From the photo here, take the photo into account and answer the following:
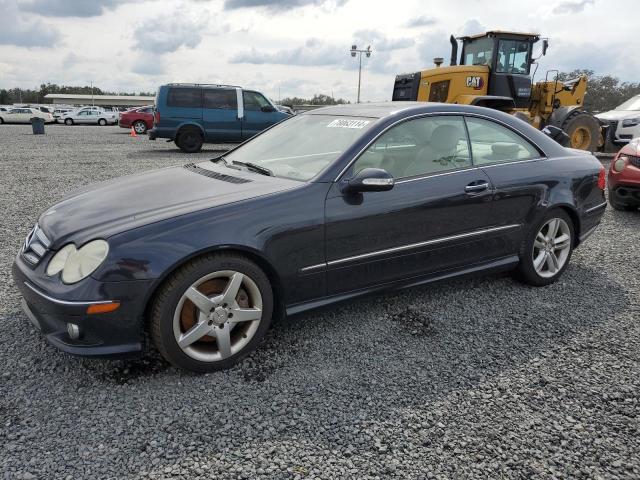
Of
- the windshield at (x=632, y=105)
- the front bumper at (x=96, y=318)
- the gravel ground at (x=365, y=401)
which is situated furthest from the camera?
the windshield at (x=632, y=105)

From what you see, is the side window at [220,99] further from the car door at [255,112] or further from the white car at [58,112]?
the white car at [58,112]

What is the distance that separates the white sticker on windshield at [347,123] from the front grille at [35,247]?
2010mm

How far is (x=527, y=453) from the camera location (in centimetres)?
224

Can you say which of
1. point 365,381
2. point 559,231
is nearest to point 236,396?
point 365,381

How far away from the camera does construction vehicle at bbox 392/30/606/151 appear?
11297mm

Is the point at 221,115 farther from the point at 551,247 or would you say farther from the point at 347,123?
the point at 551,247

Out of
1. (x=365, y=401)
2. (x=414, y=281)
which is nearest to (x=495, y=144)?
(x=414, y=281)

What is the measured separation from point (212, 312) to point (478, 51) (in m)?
11.1

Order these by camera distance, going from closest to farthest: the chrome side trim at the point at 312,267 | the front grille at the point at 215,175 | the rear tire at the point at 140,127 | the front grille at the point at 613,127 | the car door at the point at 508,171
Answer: the chrome side trim at the point at 312,267, the front grille at the point at 215,175, the car door at the point at 508,171, the front grille at the point at 613,127, the rear tire at the point at 140,127

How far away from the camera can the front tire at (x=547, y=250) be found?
4022mm

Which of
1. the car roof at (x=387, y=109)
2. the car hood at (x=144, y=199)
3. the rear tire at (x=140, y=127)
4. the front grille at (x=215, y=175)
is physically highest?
the car roof at (x=387, y=109)

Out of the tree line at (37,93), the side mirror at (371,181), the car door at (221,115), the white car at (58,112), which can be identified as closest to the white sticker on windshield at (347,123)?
the side mirror at (371,181)

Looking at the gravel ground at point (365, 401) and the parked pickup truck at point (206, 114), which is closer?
the gravel ground at point (365, 401)

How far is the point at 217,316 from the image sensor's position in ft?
9.07
